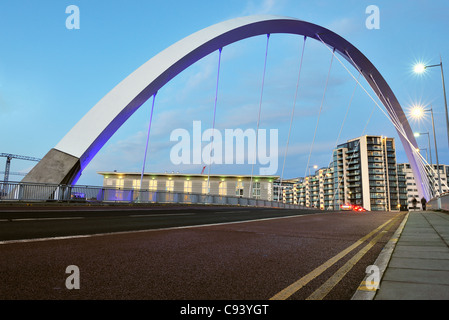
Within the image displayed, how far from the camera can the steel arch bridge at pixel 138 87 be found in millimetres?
19375

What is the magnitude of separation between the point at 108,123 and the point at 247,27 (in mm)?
14850

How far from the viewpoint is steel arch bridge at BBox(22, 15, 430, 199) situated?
763 inches

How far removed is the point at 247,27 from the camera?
27.3 m

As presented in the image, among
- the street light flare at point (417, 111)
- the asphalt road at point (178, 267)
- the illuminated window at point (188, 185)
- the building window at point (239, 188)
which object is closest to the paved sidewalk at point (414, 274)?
Result: the asphalt road at point (178, 267)

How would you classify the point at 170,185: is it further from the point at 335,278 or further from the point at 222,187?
the point at 335,278

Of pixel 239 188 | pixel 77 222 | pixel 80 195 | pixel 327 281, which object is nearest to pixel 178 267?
pixel 327 281

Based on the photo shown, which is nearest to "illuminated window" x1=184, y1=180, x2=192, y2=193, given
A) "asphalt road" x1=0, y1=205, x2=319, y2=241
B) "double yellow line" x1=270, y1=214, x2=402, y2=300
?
"asphalt road" x1=0, y1=205, x2=319, y2=241

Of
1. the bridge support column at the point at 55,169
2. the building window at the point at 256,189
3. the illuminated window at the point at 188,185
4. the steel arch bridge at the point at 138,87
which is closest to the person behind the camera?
the bridge support column at the point at 55,169

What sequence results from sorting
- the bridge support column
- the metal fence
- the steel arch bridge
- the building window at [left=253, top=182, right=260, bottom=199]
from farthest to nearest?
the building window at [left=253, top=182, right=260, bottom=199] < the steel arch bridge < the bridge support column < the metal fence

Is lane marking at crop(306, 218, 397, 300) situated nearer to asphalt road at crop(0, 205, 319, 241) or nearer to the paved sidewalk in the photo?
the paved sidewalk

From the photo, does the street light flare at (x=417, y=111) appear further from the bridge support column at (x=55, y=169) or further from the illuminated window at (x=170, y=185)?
the illuminated window at (x=170, y=185)

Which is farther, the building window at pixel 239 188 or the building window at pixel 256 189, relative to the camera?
the building window at pixel 239 188

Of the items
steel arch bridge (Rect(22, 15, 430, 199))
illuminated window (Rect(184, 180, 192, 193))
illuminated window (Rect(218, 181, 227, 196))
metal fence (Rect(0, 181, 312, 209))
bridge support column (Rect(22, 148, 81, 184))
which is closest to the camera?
metal fence (Rect(0, 181, 312, 209))
